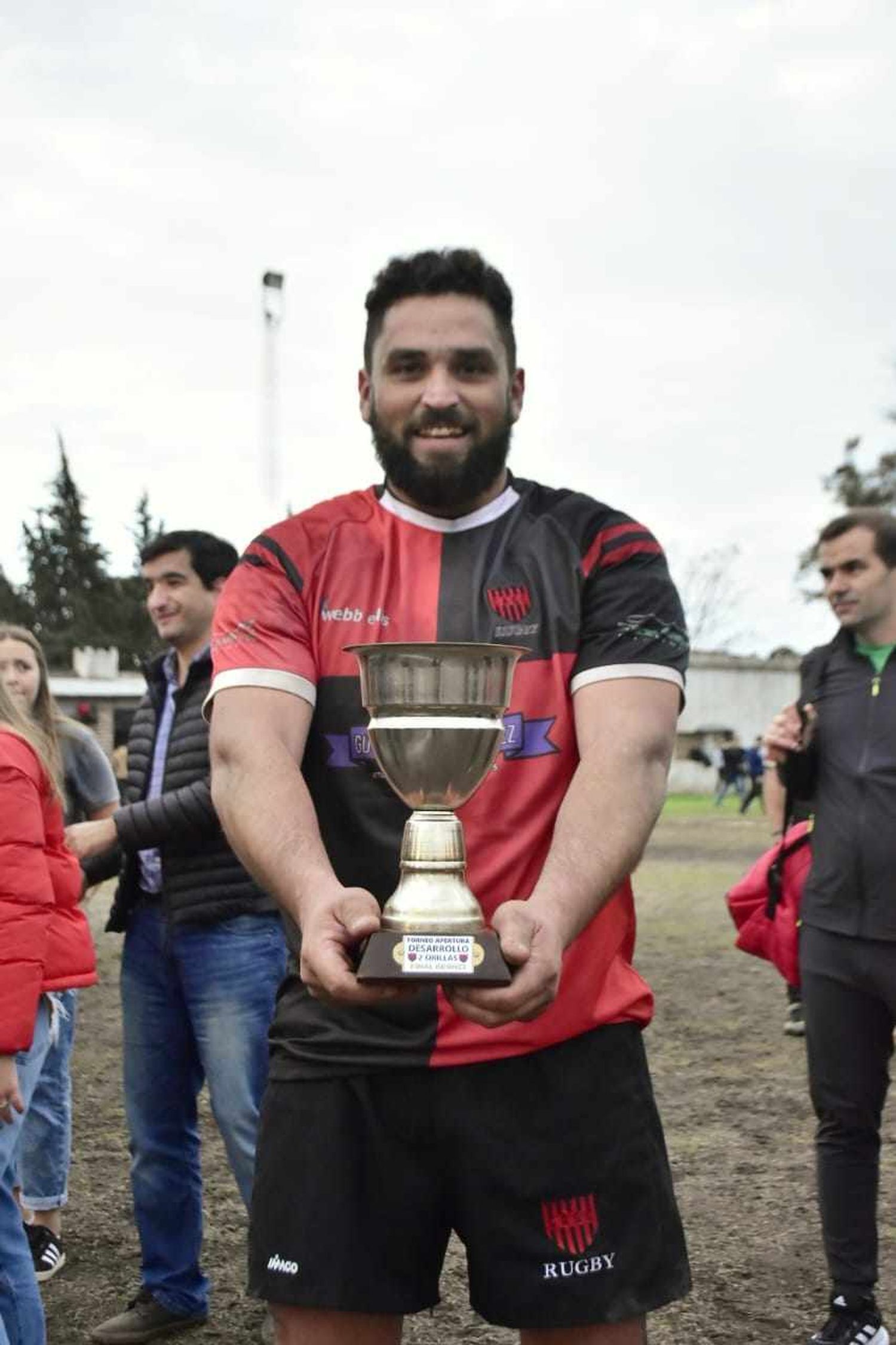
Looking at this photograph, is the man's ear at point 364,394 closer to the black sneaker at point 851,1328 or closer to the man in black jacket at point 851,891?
the man in black jacket at point 851,891

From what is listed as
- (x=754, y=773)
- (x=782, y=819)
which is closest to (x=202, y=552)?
(x=782, y=819)

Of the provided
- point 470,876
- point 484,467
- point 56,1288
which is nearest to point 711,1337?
point 56,1288

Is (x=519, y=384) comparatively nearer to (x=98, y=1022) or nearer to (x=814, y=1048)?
(x=814, y=1048)

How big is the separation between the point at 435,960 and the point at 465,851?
24cm

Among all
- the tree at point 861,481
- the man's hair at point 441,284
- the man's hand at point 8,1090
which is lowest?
the man's hand at point 8,1090

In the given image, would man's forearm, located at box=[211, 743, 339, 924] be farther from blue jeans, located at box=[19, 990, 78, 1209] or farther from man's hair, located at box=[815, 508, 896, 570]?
blue jeans, located at box=[19, 990, 78, 1209]

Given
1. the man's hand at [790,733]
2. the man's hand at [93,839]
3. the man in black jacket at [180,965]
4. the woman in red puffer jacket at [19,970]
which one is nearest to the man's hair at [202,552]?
the man in black jacket at [180,965]

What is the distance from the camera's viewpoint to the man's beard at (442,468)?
243 centimetres

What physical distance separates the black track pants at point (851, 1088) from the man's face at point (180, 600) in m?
2.12

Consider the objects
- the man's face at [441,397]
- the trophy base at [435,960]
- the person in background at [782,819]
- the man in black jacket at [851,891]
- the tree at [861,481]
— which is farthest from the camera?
the tree at [861,481]

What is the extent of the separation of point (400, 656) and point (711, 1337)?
3.22 metres

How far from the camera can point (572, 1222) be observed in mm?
2309

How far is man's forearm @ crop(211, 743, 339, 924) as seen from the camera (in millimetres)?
2123

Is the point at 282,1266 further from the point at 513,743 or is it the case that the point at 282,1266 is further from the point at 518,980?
the point at 513,743
